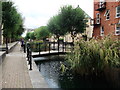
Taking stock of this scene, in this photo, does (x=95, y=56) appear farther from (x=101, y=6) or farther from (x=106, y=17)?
(x=101, y=6)

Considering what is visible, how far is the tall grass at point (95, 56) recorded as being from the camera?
848 cm

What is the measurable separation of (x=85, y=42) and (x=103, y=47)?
901 mm

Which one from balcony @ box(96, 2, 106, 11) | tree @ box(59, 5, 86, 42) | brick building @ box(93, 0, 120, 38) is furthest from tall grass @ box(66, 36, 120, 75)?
tree @ box(59, 5, 86, 42)

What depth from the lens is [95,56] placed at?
869 cm

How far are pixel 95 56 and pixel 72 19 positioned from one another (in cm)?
2229

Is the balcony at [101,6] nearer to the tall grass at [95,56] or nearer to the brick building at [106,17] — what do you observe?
the brick building at [106,17]

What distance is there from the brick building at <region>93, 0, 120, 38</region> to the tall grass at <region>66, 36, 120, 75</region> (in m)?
16.2

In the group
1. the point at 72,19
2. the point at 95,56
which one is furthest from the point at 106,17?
the point at 95,56

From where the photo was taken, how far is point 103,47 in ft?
28.5

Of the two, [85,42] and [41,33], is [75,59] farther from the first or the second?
[41,33]

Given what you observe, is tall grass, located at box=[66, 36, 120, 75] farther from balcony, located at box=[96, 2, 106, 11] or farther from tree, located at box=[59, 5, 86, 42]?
tree, located at box=[59, 5, 86, 42]

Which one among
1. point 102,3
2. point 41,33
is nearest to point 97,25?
point 102,3

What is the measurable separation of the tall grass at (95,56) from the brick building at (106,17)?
1618 cm

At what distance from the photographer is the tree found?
30484mm
